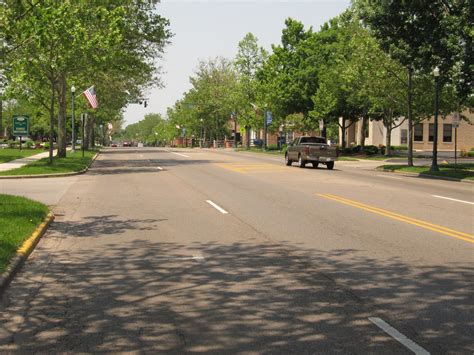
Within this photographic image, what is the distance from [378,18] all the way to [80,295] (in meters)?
24.0

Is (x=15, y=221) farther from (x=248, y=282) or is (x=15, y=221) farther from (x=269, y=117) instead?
(x=269, y=117)

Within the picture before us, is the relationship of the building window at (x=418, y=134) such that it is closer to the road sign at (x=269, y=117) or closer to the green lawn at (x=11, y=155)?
the road sign at (x=269, y=117)

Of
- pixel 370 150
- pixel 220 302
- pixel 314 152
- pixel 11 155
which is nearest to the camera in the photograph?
pixel 220 302

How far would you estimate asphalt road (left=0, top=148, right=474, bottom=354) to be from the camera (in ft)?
16.3

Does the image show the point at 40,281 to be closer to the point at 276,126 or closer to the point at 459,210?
the point at 459,210

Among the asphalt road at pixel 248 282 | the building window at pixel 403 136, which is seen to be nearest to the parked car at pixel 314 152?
the asphalt road at pixel 248 282

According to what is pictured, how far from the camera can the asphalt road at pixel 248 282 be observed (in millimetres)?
→ 4977

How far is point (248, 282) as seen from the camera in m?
6.89

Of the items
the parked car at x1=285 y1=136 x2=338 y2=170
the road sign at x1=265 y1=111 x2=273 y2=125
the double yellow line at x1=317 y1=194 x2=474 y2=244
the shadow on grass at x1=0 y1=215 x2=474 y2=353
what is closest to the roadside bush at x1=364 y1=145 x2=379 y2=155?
the road sign at x1=265 y1=111 x2=273 y2=125

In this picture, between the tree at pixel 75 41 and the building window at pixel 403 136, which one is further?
the building window at pixel 403 136

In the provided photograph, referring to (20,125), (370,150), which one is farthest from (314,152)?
(370,150)

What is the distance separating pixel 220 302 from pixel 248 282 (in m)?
0.89

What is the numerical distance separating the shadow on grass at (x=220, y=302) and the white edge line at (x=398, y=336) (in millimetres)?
84

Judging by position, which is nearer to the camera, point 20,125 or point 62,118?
point 62,118
